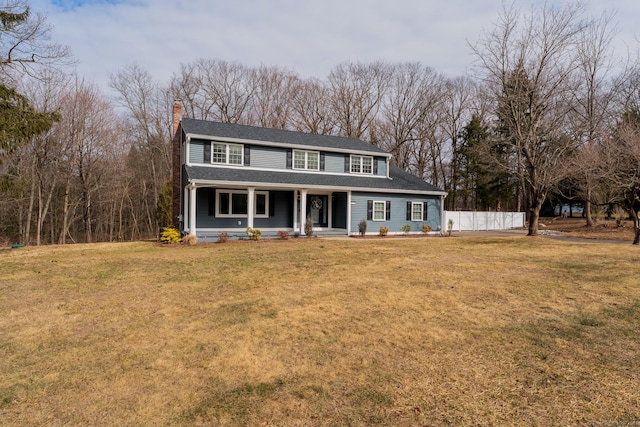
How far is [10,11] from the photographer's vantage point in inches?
517

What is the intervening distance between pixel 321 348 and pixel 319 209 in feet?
56.5

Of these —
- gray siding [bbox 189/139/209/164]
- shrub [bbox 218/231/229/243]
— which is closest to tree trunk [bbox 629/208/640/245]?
shrub [bbox 218/231/229/243]

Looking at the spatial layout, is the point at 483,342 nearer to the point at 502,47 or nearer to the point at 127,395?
the point at 127,395

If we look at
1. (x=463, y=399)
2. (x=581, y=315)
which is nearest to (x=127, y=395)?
(x=463, y=399)

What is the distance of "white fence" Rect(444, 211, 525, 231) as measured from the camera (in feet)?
88.6

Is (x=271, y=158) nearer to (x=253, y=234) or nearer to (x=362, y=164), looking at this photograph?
(x=253, y=234)

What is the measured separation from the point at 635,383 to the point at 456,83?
41.7m

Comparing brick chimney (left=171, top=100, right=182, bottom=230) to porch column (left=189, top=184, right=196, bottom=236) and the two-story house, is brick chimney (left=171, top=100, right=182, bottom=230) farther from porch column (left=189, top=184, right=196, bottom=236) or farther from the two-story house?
porch column (left=189, top=184, right=196, bottom=236)

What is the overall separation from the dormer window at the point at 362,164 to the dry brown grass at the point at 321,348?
1446 cm

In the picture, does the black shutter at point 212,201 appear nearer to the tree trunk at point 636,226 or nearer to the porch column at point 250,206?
the porch column at point 250,206

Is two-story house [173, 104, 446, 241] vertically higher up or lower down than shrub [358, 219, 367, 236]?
higher up

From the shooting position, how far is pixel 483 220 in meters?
29.2

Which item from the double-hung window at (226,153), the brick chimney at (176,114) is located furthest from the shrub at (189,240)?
the brick chimney at (176,114)

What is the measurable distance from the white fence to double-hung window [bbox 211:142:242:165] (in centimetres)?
1450
